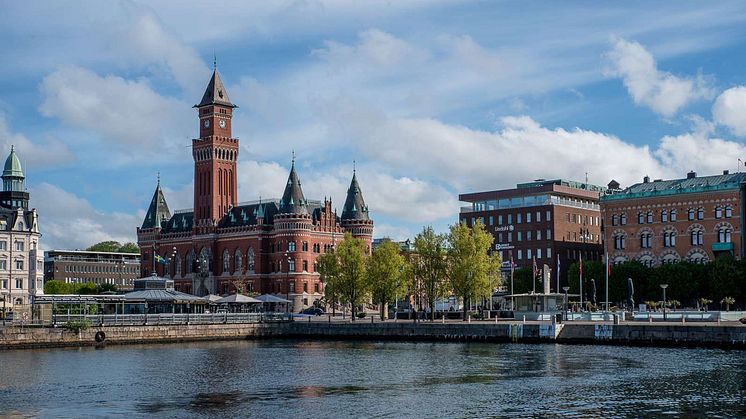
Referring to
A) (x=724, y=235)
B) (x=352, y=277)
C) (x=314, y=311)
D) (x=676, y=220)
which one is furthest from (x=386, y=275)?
(x=724, y=235)

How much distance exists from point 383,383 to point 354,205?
117334mm

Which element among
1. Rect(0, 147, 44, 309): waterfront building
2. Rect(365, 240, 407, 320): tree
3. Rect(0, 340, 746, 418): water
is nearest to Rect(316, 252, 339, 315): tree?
Rect(365, 240, 407, 320): tree

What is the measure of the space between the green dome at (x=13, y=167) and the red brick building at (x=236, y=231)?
29.0m

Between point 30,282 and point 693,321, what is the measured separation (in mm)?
116568

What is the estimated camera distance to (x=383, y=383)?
62250mm

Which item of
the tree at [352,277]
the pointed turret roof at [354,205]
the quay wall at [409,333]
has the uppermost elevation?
the pointed turret roof at [354,205]

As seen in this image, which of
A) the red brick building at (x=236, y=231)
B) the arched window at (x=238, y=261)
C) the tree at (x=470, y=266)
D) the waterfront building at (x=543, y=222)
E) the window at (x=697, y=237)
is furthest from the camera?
the arched window at (x=238, y=261)

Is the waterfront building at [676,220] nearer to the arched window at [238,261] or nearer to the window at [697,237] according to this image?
the window at [697,237]

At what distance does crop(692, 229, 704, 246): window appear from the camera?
147500 millimetres

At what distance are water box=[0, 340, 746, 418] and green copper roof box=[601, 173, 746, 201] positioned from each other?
220 feet

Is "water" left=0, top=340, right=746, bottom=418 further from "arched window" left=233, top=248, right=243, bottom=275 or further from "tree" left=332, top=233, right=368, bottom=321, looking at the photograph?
"arched window" left=233, top=248, right=243, bottom=275

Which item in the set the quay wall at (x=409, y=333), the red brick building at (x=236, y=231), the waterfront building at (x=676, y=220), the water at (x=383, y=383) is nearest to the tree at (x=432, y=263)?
the quay wall at (x=409, y=333)

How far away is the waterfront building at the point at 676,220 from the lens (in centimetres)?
14412

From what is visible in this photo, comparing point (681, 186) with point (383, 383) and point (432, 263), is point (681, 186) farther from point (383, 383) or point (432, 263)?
point (383, 383)
